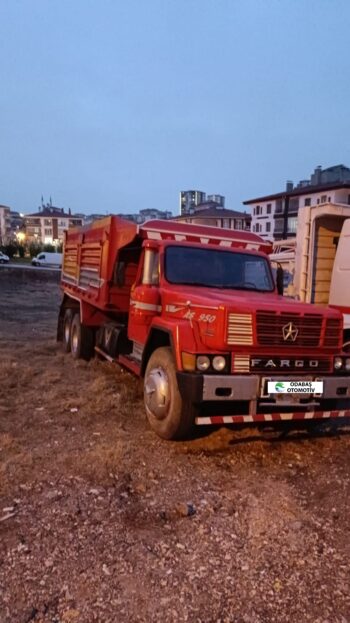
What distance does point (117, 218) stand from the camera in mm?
7273

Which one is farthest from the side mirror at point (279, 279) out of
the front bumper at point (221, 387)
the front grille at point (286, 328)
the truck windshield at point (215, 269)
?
the front bumper at point (221, 387)

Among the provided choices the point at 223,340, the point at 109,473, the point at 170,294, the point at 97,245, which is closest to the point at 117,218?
the point at 97,245

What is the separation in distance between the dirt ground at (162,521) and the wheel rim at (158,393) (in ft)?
1.17

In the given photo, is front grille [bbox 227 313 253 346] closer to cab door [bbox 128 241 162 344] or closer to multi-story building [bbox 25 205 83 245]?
cab door [bbox 128 241 162 344]

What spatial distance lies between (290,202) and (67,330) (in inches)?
2255

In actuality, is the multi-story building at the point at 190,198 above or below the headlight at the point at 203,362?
above

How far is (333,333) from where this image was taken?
4.91m

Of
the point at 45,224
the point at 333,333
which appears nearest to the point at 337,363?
the point at 333,333

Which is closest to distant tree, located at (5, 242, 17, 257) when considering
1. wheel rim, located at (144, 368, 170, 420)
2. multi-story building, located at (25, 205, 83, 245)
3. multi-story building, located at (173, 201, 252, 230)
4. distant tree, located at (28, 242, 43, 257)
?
distant tree, located at (28, 242, 43, 257)

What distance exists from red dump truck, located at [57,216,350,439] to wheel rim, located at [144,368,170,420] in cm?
1

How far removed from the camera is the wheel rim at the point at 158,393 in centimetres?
490

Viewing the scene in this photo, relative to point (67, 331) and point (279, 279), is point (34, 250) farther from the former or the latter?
point (279, 279)

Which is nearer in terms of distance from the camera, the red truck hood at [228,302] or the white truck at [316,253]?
the red truck hood at [228,302]

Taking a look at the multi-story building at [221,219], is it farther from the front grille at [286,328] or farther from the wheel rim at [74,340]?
the front grille at [286,328]
